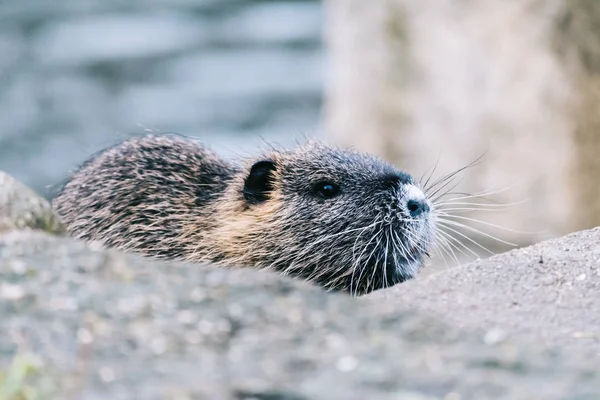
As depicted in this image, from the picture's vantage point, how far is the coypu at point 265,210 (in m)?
6.07

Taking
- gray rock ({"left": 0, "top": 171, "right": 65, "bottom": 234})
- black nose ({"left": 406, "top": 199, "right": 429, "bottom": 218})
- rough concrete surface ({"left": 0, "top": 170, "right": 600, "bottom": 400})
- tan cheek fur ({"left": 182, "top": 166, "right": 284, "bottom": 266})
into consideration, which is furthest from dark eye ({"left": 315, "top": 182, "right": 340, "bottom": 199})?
rough concrete surface ({"left": 0, "top": 170, "right": 600, "bottom": 400})

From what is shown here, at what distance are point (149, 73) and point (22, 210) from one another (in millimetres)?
16669

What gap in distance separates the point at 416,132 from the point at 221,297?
30.0ft

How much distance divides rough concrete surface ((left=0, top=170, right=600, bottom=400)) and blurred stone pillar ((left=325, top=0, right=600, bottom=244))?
23.0 ft

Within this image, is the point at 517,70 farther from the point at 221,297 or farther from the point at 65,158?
the point at 65,158

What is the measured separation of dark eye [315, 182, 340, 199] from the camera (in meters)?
6.22

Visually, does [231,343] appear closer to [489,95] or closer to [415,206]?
[415,206]

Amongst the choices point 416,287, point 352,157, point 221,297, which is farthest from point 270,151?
point 221,297

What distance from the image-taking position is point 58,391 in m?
2.94

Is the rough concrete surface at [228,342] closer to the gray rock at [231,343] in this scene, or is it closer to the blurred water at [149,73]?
the gray rock at [231,343]

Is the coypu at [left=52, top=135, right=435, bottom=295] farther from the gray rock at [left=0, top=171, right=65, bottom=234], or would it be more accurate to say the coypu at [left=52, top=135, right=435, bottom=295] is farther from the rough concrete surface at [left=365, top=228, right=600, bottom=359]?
the gray rock at [left=0, top=171, right=65, bottom=234]

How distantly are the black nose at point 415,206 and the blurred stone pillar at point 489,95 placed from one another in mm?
5075

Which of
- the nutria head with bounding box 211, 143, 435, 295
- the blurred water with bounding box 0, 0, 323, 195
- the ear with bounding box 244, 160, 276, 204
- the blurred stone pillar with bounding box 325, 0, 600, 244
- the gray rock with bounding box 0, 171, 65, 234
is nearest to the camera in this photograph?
the gray rock with bounding box 0, 171, 65, 234

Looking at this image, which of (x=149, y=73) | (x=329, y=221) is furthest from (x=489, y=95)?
(x=149, y=73)
